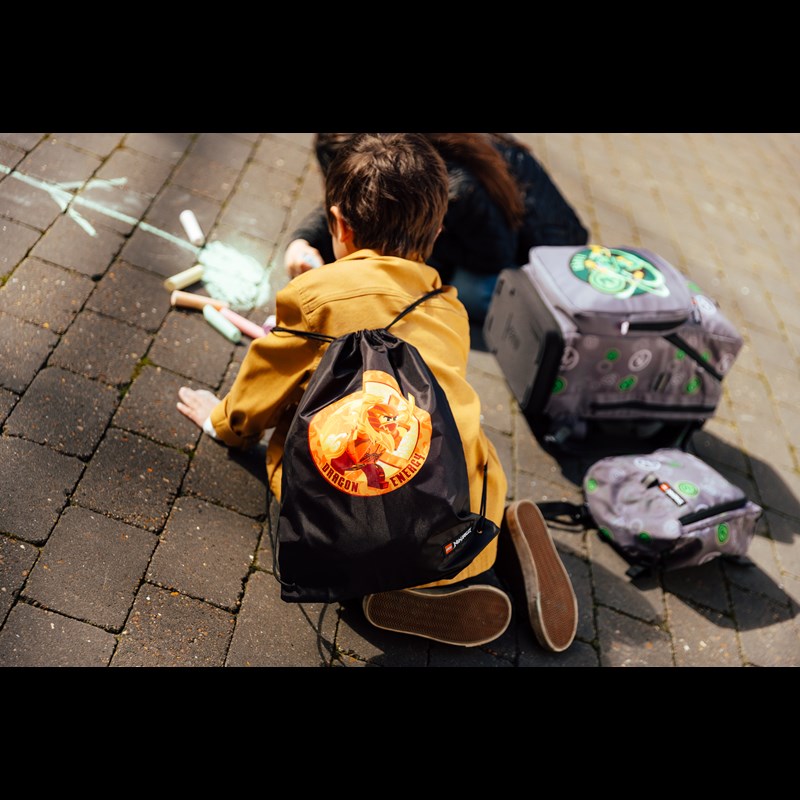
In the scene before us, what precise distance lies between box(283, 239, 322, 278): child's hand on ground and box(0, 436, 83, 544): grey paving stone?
115cm

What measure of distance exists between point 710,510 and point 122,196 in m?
2.87

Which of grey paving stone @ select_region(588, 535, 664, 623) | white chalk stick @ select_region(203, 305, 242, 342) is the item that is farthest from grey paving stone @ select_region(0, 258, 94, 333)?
grey paving stone @ select_region(588, 535, 664, 623)

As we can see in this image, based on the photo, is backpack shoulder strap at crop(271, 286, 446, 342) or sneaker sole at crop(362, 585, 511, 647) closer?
backpack shoulder strap at crop(271, 286, 446, 342)

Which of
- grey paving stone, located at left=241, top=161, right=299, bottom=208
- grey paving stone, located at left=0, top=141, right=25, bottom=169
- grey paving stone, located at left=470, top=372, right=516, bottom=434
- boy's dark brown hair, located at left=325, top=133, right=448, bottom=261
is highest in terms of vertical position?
boy's dark brown hair, located at left=325, top=133, right=448, bottom=261

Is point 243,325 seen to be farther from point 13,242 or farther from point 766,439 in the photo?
point 766,439

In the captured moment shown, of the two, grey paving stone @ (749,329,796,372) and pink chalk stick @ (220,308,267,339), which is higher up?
pink chalk stick @ (220,308,267,339)

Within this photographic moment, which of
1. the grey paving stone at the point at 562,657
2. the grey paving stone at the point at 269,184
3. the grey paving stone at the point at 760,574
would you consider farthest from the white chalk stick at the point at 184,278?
the grey paving stone at the point at 760,574

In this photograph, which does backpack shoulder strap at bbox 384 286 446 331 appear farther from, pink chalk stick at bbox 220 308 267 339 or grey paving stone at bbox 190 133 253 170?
grey paving stone at bbox 190 133 253 170

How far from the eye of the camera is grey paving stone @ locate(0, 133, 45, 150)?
3367 millimetres

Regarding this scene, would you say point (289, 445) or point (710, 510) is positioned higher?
point (289, 445)

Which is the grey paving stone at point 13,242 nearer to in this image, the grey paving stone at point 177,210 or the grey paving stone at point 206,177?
the grey paving stone at point 177,210
